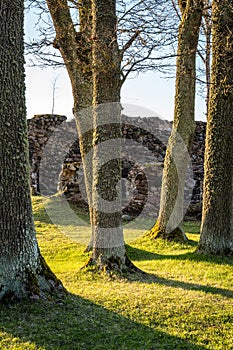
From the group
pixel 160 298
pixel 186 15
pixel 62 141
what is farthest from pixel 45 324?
pixel 62 141

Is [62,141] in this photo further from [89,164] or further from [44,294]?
[44,294]

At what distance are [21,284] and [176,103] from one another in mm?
5240

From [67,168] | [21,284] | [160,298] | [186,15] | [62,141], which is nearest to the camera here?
[21,284]

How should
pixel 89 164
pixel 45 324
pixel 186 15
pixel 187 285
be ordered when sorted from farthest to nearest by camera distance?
1. pixel 186 15
2. pixel 89 164
3. pixel 187 285
4. pixel 45 324

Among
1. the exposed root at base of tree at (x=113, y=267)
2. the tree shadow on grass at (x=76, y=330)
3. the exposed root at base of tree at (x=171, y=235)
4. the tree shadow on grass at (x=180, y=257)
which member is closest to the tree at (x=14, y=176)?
the tree shadow on grass at (x=76, y=330)

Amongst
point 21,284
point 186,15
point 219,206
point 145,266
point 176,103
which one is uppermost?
point 186,15

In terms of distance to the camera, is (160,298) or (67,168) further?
(67,168)

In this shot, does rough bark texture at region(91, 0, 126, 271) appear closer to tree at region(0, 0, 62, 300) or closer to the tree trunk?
the tree trunk

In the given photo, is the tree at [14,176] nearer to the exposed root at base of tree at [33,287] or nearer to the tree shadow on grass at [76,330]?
the exposed root at base of tree at [33,287]

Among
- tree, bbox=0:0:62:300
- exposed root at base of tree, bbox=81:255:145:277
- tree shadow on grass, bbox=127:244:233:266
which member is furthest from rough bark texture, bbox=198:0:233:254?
tree, bbox=0:0:62:300

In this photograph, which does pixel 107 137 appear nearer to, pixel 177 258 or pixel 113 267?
pixel 113 267

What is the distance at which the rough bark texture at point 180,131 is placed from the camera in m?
7.66

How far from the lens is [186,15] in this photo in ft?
25.2

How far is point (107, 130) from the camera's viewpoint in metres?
5.04
